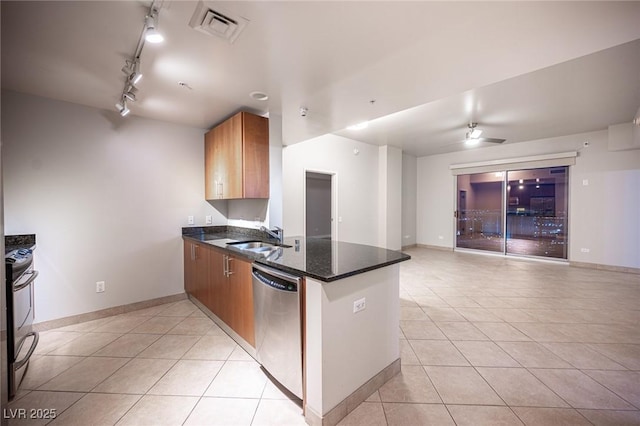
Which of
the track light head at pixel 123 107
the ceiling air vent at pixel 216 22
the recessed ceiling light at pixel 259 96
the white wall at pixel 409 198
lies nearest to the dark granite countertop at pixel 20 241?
the track light head at pixel 123 107

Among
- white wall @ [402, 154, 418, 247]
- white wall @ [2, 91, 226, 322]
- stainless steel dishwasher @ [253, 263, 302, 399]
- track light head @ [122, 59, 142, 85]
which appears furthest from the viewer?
white wall @ [402, 154, 418, 247]

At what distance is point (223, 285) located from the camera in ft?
8.56

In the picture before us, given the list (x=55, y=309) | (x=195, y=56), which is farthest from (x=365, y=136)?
(x=55, y=309)

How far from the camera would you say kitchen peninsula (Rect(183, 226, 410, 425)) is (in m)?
1.52

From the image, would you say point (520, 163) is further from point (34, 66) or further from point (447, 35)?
point (34, 66)

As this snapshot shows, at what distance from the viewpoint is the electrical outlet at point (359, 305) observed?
66.0 inches

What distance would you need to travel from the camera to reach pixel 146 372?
81.3 inches

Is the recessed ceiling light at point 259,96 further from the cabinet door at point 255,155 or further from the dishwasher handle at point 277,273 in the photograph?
the dishwasher handle at point 277,273

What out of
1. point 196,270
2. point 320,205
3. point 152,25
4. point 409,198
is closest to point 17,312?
point 196,270

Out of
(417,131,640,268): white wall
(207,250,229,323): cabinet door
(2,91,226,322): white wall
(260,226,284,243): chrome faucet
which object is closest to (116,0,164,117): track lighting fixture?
(2,91,226,322): white wall

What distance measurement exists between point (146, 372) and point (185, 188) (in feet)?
7.74

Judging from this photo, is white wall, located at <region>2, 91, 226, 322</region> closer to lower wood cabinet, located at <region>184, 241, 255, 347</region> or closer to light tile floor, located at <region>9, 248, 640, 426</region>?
light tile floor, located at <region>9, 248, 640, 426</region>

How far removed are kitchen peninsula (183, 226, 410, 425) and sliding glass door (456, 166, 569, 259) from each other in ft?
19.6

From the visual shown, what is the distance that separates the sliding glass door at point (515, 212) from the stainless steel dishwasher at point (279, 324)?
6.71m
